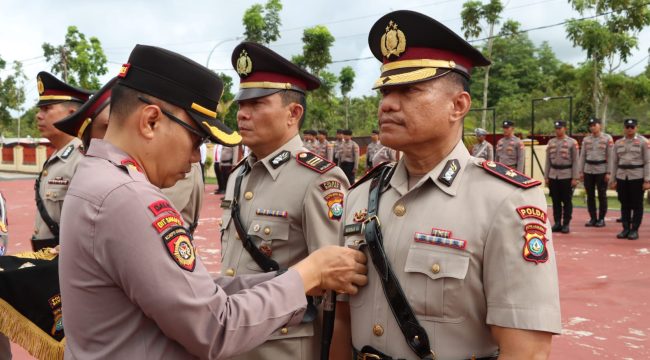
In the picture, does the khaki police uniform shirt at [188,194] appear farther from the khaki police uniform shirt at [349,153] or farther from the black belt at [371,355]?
the khaki police uniform shirt at [349,153]

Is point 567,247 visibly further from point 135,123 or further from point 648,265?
point 135,123

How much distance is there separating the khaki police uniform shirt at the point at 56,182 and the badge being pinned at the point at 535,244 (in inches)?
136

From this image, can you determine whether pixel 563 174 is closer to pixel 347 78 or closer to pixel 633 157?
pixel 633 157

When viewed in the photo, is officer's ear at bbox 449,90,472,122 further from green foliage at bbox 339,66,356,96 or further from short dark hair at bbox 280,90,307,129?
green foliage at bbox 339,66,356,96

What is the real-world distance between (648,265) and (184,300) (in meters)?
7.65

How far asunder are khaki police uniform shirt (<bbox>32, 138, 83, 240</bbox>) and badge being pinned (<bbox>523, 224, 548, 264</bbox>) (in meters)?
3.45

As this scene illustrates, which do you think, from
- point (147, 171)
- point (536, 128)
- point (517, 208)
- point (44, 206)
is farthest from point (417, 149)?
point (536, 128)

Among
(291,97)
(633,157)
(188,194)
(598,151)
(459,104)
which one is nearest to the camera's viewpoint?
(459,104)

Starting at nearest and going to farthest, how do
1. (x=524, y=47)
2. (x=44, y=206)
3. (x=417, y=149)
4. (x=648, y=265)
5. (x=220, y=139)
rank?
(x=220, y=139)
(x=417, y=149)
(x=44, y=206)
(x=648, y=265)
(x=524, y=47)

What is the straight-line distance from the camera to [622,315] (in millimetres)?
5434

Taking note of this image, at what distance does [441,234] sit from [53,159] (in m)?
3.54

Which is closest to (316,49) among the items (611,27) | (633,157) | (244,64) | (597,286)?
(611,27)

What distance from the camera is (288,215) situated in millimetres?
2852

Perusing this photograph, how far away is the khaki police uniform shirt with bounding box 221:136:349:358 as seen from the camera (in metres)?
2.77
